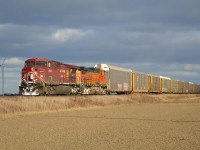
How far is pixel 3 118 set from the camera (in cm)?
2191

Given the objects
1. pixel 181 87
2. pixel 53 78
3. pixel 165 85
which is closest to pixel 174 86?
pixel 181 87

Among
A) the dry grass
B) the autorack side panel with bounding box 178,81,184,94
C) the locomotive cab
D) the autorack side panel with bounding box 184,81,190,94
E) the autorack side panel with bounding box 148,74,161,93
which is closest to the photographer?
the dry grass

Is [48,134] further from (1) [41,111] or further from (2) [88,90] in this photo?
(2) [88,90]

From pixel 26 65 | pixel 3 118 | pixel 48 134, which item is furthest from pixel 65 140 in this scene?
pixel 26 65

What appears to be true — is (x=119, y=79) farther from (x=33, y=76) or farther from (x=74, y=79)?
(x=33, y=76)

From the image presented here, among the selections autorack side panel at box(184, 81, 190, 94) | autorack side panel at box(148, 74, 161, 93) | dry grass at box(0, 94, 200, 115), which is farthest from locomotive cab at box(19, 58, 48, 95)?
autorack side panel at box(184, 81, 190, 94)

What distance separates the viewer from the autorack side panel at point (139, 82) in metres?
58.1

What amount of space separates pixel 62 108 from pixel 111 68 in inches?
813

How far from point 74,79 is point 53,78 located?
416 centimetres

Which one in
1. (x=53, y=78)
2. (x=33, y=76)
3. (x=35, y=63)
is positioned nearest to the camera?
(x=33, y=76)

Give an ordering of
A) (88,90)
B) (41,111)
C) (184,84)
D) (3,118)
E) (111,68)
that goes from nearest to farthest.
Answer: (3,118)
(41,111)
(88,90)
(111,68)
(184,84)

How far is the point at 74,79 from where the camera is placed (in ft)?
124

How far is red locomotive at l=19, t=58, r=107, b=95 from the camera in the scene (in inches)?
1258

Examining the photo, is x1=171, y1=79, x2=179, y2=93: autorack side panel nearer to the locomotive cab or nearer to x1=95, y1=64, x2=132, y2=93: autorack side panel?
x1=95, y1=64, x2=132, y2=93: autorack side panel
